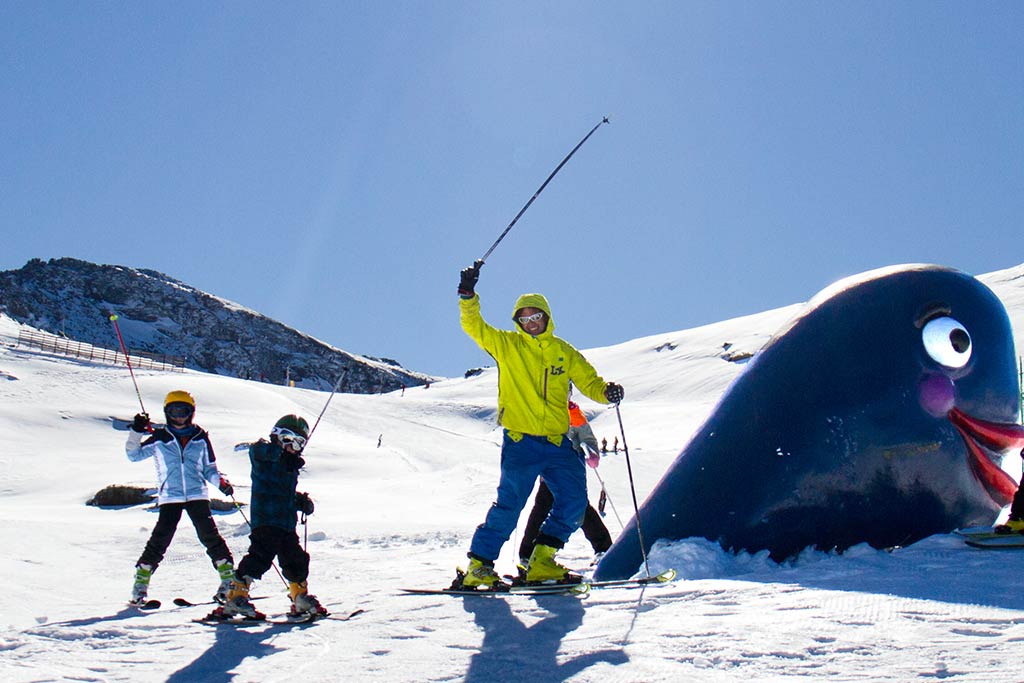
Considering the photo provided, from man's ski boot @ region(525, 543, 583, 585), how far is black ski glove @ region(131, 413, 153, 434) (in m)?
2.96

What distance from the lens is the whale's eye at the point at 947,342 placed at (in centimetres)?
520

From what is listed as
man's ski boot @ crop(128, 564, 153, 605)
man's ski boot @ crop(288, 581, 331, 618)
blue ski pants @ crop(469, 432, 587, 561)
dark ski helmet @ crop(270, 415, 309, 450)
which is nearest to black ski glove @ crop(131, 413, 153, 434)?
man's ski boot @ crop(128, 564, 153, 605)

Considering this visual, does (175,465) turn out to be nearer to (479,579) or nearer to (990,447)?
(479,579)

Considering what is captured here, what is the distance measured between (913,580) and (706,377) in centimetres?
5567

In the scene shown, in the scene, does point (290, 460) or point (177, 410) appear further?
point (177, 410)

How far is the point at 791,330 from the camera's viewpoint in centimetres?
546

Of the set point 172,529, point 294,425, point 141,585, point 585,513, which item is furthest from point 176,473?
point 585,513

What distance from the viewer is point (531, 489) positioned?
4969 millimetres

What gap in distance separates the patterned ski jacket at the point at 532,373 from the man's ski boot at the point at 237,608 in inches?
70.5

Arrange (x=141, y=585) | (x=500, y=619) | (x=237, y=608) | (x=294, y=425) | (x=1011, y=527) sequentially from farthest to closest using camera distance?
1. (x=141, y=585)
2. (x=294, y=425)
3. (x=1011, y=527)
4. (x=237, y=608)
5. (x=500, y=619)

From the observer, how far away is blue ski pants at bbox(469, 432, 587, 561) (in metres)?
4.96

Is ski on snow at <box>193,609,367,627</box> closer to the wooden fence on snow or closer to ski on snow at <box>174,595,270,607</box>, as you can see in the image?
ski on snow at <box>174,595,270,607</box>

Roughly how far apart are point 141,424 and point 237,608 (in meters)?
1.96

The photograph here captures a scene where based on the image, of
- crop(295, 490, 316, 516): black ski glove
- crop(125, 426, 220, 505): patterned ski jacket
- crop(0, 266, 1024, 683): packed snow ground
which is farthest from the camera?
crop(125, 426, 220, 505): patterned ski jacket
